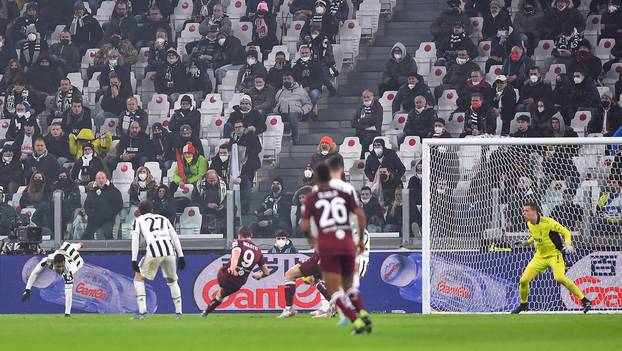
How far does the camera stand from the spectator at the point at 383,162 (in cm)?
2464

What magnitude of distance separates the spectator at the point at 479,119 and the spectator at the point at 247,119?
14.1ft

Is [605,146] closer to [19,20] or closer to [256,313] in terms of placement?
[256,313]

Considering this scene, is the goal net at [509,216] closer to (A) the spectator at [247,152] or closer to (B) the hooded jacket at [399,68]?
(A) the spectator at [247,152]

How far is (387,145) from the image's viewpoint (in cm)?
2578

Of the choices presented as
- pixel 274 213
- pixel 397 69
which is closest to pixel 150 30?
pixel 397 69

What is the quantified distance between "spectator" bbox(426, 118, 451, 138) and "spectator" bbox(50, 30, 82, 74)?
9.13 meters

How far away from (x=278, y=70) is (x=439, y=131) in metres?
4.21

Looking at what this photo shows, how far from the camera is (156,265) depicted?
840 inches

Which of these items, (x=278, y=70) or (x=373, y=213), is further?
(x=278, y=70)

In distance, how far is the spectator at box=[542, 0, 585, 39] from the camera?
27.9 m

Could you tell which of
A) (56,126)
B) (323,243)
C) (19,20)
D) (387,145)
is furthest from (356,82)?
(323,243)

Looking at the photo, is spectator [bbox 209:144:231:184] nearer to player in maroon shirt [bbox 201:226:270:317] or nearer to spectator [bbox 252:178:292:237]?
spectator [bbox 252:178:292:237]

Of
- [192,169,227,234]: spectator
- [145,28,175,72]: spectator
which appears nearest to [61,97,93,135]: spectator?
[145,28,175,72]: spectator

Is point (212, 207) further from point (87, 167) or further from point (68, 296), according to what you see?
point (87, 167)
